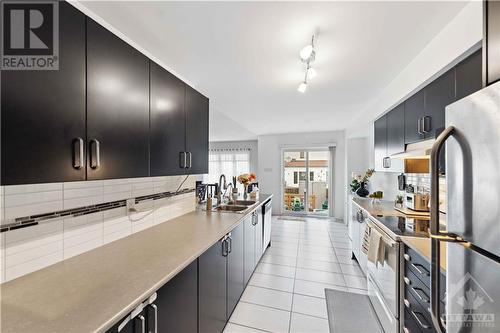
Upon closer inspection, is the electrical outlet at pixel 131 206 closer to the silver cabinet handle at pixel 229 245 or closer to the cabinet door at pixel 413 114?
the silver cabinet handle at pixel 229 245

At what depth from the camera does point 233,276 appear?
77.0 inches

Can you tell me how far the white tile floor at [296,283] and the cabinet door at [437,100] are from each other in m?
1.95

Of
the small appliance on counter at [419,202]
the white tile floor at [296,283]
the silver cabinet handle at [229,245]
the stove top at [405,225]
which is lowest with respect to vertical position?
the white tile floor at [296,283]

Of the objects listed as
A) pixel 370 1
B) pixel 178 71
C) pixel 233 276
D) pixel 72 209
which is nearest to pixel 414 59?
pixel 370 1

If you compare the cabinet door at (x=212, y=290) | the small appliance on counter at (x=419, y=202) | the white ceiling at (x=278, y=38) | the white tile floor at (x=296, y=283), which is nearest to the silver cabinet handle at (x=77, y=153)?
the cabinet door at (x=212, y=290)

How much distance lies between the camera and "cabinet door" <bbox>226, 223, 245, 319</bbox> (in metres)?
1.86

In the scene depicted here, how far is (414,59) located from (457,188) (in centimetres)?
192

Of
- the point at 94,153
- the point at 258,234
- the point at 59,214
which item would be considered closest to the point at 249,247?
the point at 258,234

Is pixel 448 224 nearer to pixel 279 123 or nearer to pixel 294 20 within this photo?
pixel 294 20

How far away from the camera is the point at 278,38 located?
1646 millimetres

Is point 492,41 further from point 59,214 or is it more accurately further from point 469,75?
point 59,214

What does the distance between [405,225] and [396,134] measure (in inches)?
46.7

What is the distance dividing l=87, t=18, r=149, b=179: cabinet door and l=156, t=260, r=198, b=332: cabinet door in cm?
65

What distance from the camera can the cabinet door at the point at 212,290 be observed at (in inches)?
53.6
